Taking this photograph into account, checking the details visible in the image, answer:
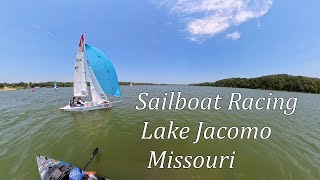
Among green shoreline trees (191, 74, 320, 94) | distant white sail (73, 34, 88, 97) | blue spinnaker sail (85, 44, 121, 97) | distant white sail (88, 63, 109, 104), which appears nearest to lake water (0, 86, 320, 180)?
distant white sail (88, 63, 109, 104)

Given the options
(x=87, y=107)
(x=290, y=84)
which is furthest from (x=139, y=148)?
(x=290, y=84)

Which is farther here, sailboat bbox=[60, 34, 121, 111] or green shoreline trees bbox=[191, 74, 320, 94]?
green shoreline trees bbox=[191, 74, 320, 94]

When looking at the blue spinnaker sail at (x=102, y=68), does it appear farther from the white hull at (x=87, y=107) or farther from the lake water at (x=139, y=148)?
the lake water at (x=139, y=148)

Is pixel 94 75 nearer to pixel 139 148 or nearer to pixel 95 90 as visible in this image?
pixel 95 90

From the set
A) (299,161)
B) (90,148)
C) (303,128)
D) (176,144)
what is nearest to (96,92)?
(90,148)

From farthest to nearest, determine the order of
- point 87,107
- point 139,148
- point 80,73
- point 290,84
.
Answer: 1. point 290,84
2. point 80,73
3. point 87,107
4. point 139,148

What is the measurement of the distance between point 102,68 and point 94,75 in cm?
155

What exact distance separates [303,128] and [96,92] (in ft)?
81.8

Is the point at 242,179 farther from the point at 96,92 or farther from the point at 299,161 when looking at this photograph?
the point at 96,92

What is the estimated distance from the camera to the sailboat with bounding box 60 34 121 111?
A: 23594mm

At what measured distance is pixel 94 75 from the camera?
78.3ft

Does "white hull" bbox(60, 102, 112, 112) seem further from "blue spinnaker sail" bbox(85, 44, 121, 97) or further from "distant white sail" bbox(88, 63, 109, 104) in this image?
"blue spinnaker sail" bbox(85, 44, 121, 97)

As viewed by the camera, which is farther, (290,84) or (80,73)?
(290,84)

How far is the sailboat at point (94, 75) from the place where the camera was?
23594 mm
